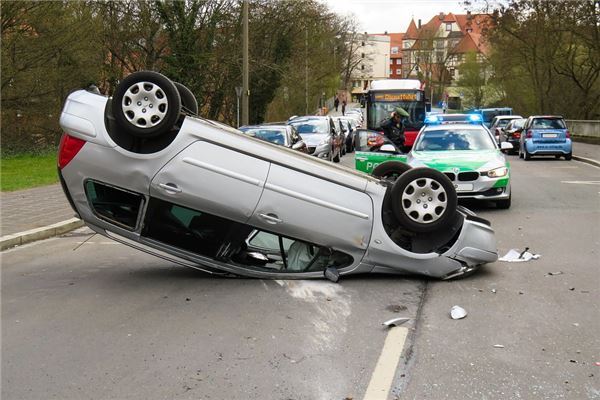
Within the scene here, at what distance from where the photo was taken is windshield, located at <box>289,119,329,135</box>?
80.0 feet

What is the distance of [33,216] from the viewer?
11.8 m

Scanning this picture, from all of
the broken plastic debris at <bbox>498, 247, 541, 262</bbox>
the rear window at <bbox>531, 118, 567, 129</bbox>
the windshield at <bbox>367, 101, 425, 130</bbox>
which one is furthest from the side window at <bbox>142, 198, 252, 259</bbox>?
the rear window at <bbox>531, 118, 567, 129</bbox>

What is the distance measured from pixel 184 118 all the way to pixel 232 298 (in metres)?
1.81

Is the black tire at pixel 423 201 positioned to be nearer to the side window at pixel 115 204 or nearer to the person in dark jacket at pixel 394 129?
the side window at pixel 115 204

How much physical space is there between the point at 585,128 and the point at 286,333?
1496 inches

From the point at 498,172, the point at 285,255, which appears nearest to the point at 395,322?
the point at 285,255

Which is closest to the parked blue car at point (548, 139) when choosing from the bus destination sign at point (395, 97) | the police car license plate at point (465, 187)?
the bus destination sign at point (395, 97)

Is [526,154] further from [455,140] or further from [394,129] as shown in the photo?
[455,140]

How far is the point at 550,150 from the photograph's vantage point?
2655 cm

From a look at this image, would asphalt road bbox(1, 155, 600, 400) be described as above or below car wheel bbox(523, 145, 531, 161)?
above

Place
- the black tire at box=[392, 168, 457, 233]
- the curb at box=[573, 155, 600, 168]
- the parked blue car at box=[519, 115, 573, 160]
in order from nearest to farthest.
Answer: the black tire at box=[392, 168, 457, 233] < the curb at box=[573, 155, 600, 168] < the parked blue car at box=[519, 115, 573, 160]

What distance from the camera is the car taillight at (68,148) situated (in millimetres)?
6402

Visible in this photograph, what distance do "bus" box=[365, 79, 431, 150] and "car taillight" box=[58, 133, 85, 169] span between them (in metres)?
22.0

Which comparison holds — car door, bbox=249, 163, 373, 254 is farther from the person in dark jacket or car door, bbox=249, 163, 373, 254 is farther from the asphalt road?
the person in dark jacket
